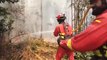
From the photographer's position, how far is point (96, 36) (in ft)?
10.8

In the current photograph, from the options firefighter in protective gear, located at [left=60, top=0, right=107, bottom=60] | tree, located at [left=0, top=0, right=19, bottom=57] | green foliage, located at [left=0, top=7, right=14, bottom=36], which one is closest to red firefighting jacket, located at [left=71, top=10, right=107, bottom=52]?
firefighter in protective gear, located at [left=60, top=0, right=107, bottom=60]

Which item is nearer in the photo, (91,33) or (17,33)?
(91,33)

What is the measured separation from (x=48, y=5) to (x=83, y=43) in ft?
32.2

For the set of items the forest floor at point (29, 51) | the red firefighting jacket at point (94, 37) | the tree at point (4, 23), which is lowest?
the forest floor at point (29, 51)

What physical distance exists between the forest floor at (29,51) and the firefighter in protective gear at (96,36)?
7.90 meters

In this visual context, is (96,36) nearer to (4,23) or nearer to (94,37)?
(94,37)

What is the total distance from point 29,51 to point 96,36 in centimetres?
847

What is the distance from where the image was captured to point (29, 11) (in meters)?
12.7

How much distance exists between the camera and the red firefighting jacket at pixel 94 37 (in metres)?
3.30

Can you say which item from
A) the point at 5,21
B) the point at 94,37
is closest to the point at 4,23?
the point at 5,21

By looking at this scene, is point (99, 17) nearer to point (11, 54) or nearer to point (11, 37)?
point (11, 54)

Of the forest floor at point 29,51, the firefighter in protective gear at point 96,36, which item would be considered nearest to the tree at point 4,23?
the forest floor at point 29,51

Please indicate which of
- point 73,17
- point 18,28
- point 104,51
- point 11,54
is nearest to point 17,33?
point 18,28

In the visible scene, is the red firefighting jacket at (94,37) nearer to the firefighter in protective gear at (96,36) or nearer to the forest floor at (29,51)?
the firefighter in protective gear at (96,36)
